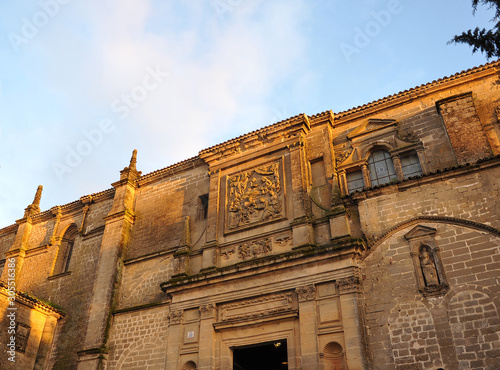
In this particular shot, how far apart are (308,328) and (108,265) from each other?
25.4 ft

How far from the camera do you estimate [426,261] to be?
1024 cm

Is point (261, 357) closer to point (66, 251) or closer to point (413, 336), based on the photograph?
point (413, 336)

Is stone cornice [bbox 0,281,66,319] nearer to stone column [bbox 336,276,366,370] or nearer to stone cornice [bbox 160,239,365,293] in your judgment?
stone cornice [bbox 160,239,365,293]

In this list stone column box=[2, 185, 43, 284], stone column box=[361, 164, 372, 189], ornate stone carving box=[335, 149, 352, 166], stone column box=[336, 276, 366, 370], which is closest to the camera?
stone column box=[336, 276, 366, 370]

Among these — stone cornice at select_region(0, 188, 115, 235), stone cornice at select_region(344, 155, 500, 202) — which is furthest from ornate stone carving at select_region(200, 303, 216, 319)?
stone cornice at select_region(0, 188, 115, 235)

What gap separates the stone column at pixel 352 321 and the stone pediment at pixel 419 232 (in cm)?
161

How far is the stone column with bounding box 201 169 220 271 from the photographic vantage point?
13.3m

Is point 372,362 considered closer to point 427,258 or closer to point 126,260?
point 427,258

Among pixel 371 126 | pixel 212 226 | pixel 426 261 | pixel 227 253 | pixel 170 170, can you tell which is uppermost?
pixel 170 170

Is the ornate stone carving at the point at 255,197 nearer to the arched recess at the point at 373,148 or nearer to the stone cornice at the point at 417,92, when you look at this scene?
the arched recess at the point at 373,148

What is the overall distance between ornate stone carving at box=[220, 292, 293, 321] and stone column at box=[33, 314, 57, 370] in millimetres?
6858

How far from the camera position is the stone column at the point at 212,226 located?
1329 cm

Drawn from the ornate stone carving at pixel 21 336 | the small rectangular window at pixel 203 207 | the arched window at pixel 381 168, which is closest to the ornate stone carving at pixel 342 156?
the arched window at pixel 381 168

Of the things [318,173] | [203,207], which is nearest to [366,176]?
[318,173]
